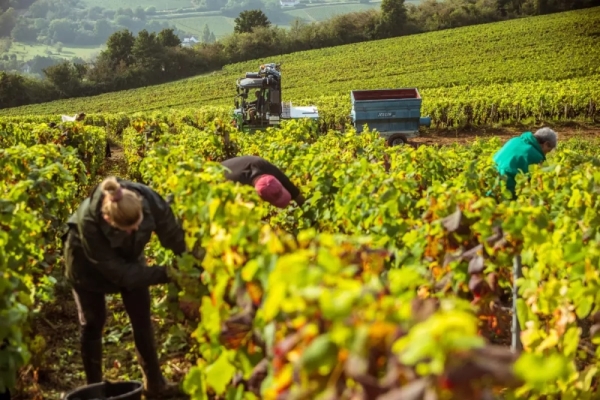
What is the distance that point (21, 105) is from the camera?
47.9 meters

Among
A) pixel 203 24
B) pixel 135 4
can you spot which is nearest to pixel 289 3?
pixel 203 24

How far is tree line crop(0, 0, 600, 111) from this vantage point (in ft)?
170

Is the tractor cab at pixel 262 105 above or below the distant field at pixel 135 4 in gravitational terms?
below

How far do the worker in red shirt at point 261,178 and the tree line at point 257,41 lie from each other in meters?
47.3

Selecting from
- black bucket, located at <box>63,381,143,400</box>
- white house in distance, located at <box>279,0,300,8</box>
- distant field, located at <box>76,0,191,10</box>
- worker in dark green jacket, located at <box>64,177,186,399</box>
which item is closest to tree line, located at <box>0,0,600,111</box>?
worker in dark green jacket, located at <box>64,177,186,399</box>

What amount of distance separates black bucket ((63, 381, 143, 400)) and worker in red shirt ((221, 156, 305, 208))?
1697 millimetres

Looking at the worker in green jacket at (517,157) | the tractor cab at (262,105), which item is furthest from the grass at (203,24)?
the worker in green jacket at (517,157)

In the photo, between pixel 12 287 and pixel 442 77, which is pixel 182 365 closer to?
pixel 12 287

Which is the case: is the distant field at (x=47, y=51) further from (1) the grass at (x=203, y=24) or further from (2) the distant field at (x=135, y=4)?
Answer: (2) the distant field at (x=135, y=4)

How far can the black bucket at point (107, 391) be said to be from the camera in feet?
13.3

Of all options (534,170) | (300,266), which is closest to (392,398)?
(300,266)

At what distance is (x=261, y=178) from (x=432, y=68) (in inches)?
1490

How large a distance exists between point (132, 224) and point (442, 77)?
117 ft

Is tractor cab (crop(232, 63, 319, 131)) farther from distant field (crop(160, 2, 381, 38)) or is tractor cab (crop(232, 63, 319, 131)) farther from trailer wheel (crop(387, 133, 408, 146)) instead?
distant field (crop(160, 2, 381, 38))
